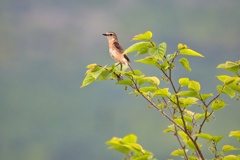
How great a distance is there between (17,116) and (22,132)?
651 centimetres

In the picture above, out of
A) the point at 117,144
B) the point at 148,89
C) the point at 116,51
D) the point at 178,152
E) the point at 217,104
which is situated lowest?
the point at 117,144

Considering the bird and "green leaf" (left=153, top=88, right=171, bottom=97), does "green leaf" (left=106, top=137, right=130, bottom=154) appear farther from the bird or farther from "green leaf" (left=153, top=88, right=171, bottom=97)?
the bird

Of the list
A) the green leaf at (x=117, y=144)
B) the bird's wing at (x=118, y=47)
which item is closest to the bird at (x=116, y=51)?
the bird's wing at (x=118, y=47)

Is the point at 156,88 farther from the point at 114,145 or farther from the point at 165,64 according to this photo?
Result: the point at 114,145

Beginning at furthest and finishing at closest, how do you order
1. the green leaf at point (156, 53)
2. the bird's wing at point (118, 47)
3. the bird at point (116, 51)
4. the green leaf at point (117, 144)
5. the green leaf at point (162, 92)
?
the bird's wing at point (118, 47), the bird at point (116, 51), the green leaf at point (162, 92), the green leaf at point (156, 53), the green leaf at point (117, 144)

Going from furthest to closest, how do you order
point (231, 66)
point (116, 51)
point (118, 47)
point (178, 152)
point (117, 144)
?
1. point (118, 47)
2. point (116, 51)
3. point (178, 152)
4. point (231, 66)
5. point (117, 144)

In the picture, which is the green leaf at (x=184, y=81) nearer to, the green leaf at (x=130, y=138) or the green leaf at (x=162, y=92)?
the green leaf at (x=162, y=92)

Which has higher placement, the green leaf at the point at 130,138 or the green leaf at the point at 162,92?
the green leaf at the point at 162,92

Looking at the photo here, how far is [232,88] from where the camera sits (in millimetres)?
3055

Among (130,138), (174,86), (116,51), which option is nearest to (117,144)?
(130,138)

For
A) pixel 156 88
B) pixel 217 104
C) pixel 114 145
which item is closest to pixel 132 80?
pixel 156 88

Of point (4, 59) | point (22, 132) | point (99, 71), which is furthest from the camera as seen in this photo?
point (4, 59)

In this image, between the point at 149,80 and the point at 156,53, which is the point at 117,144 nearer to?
the point at 156,53

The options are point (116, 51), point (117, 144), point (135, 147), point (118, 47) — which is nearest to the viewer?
point (117, 144)
